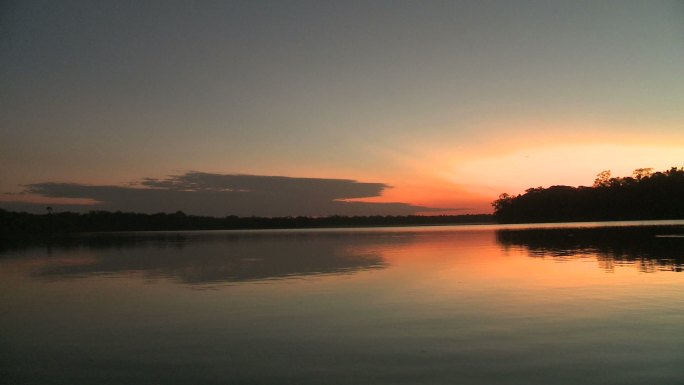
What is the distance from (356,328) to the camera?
45.2ft

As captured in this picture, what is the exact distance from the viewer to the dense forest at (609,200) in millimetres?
126000

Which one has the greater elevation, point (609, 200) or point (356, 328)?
point (609, 200)

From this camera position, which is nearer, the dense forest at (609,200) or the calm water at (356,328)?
the calm water at (356,328)

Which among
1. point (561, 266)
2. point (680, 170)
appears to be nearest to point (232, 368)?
point (561, 266)

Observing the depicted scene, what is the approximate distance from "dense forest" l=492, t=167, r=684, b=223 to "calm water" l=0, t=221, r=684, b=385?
116 meters

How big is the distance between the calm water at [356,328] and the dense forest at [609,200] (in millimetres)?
116361

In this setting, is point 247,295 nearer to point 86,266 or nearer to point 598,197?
point 86,266

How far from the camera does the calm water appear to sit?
9.94 metres

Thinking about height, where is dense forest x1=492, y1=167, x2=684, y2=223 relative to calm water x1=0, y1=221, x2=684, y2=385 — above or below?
above

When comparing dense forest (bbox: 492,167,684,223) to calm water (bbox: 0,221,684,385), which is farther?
dense forest (bbox: 492,167,684,223)

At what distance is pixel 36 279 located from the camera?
27.5 m

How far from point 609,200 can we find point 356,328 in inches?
5814

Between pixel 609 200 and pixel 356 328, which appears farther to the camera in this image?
pixel 609 200

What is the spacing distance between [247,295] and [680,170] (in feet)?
456
